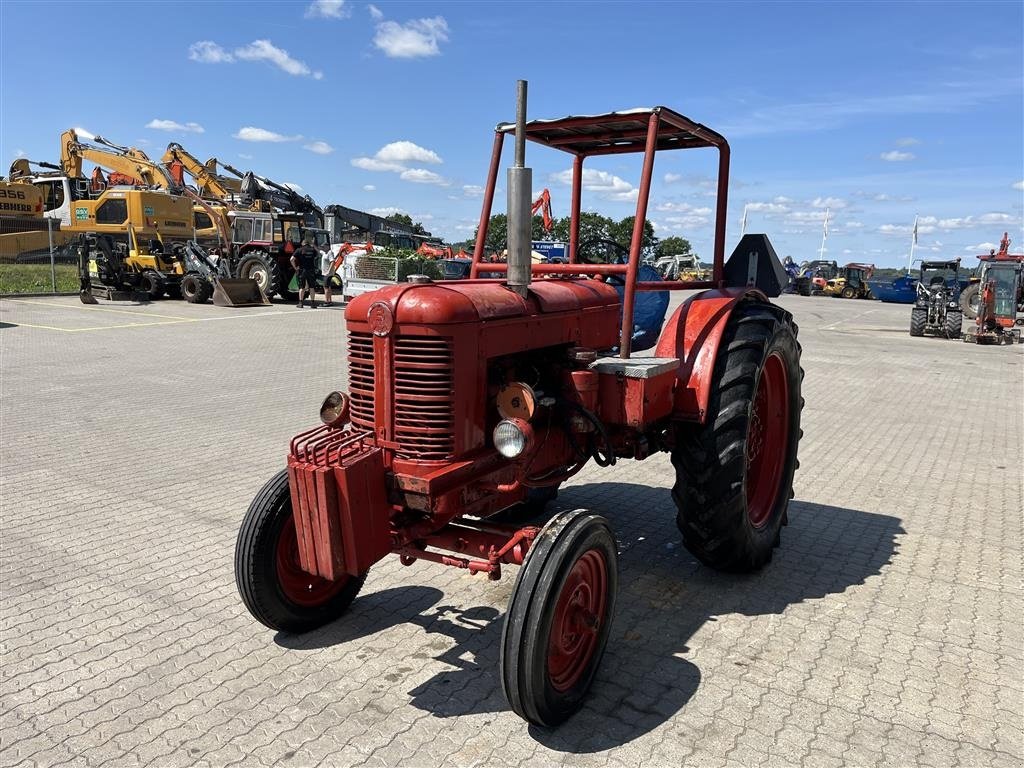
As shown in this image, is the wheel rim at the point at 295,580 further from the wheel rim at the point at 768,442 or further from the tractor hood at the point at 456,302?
the wheel rim at the point at 768,442

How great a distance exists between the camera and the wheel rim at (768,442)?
4.18m

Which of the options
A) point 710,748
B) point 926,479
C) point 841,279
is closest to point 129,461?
point 710,748

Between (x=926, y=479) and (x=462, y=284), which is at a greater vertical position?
(x=462, y=284)

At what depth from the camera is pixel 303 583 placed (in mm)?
3203

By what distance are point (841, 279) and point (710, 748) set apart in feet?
124

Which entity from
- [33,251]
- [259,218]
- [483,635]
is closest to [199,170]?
[33,251]

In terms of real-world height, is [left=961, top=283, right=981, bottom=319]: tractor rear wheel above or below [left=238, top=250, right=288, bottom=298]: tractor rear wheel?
below

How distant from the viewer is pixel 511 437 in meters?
2.71

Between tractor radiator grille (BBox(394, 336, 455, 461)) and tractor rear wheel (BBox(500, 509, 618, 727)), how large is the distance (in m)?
0.52

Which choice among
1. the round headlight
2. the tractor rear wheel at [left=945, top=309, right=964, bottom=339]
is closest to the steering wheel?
the round headlight

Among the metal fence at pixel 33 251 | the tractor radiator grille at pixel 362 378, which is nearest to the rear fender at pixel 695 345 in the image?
the tractor radiator grille at pixel 362 378

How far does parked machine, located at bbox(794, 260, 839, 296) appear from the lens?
36562mm

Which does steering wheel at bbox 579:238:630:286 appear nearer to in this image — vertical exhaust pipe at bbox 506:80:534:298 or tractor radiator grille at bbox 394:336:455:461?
vertical exhaust pipe at bbox 506:80:534:298

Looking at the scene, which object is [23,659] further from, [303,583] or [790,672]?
[790,672]
